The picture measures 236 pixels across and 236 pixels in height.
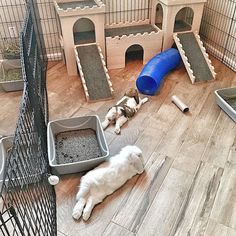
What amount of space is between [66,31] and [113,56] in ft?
1.60

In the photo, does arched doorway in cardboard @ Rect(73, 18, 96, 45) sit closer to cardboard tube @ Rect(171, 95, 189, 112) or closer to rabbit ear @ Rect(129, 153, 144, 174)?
cardboard tube @ Rect(171, 95, 189, 112)

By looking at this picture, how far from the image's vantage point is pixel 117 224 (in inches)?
52.6

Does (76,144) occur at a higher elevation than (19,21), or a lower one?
lower

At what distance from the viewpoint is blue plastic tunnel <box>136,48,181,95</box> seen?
7.30 feet

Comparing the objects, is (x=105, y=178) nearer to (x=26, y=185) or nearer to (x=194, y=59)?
(x=26, y=185)

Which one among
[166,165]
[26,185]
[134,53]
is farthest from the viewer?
[134,53]

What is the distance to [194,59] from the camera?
246 centimetres

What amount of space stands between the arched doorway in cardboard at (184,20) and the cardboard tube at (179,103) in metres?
0.95

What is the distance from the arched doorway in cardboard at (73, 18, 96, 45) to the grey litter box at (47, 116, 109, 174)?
41.2 inches

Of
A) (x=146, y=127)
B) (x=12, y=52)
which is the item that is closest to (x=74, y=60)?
(x=12, y=52)

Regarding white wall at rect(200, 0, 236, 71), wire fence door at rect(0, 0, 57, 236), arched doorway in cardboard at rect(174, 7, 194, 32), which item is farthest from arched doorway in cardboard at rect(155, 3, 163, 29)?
wire fence door at rect(0, 0, 57, 236)

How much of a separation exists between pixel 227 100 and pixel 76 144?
121 centimetres

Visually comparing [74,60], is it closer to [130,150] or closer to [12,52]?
[12,52]

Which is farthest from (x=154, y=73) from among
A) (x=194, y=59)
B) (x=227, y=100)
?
(x=227, y=100)
